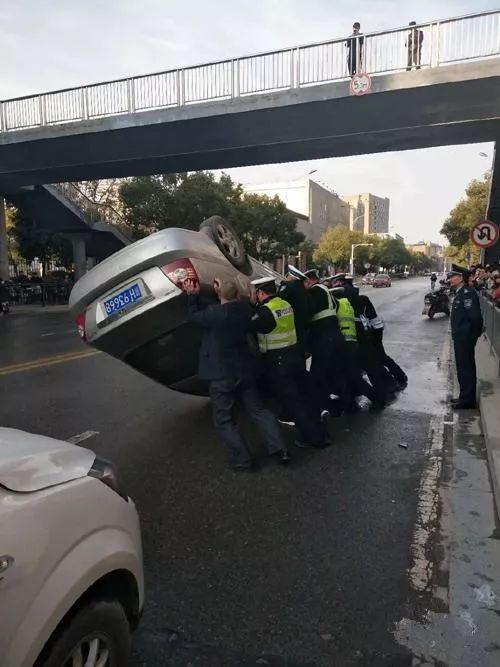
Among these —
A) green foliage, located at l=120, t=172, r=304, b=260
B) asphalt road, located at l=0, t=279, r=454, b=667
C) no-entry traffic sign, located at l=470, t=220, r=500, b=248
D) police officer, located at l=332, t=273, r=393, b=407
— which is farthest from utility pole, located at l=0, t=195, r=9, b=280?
police officer, located at l=332, t=273, r=393, b=407

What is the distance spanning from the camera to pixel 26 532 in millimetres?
1615

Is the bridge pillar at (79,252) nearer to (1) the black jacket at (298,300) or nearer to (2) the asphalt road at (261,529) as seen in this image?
(2) the asphalt road at (261,529)

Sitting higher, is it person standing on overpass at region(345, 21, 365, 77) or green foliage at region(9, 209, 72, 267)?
person standing on overpass at region(345, 21, 365, 77)

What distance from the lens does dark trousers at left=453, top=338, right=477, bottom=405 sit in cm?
675

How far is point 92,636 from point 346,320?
5.42 meters

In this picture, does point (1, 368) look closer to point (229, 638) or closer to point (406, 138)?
point (229, 638)

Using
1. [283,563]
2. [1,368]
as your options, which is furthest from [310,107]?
[283,563]

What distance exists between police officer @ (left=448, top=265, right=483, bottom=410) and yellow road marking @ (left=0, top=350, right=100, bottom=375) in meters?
6.58

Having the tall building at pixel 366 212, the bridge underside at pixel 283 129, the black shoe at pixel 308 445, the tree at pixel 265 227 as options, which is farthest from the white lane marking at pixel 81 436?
the tall building at pixel 366 212

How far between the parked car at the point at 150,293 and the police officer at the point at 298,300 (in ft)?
1.94

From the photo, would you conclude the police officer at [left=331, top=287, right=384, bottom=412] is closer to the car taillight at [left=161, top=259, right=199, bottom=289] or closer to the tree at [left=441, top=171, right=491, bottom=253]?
the car taillight at [left=161, top=259, right=199, bottom=289]

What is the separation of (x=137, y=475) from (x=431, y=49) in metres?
12.9

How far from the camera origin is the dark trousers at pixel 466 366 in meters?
6.75

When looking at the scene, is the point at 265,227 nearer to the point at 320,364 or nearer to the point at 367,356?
the point at 367,356
